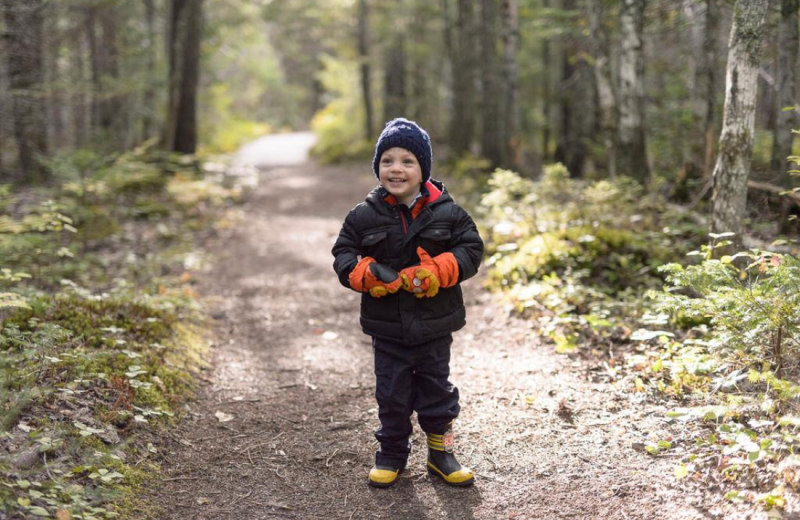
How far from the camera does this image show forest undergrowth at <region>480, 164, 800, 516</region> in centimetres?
352

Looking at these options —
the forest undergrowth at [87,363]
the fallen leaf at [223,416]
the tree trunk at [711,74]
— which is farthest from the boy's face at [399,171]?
the tree trunk at [711,74]

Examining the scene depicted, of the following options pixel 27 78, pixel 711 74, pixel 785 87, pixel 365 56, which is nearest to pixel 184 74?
pixel 27 78

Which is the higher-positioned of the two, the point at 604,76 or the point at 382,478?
the point at 604,76

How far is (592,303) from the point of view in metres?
6.38

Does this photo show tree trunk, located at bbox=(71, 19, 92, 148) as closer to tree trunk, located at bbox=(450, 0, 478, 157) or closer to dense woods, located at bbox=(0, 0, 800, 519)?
dense woods, located at bbox=(0, 0, 800, 519)

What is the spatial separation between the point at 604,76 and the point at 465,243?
27.3ft

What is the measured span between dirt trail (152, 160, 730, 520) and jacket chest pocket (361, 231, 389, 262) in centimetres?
146

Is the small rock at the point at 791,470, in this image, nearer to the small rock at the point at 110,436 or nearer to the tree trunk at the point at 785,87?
the small rock at the point at 110,436

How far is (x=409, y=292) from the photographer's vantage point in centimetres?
383

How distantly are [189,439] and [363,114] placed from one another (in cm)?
2495

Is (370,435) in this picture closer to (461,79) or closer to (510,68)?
(510,68)

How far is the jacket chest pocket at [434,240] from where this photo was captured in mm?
3855

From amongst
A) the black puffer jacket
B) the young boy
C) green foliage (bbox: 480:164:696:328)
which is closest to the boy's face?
the young boy

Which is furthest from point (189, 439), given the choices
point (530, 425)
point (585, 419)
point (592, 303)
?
point (592, 303)
